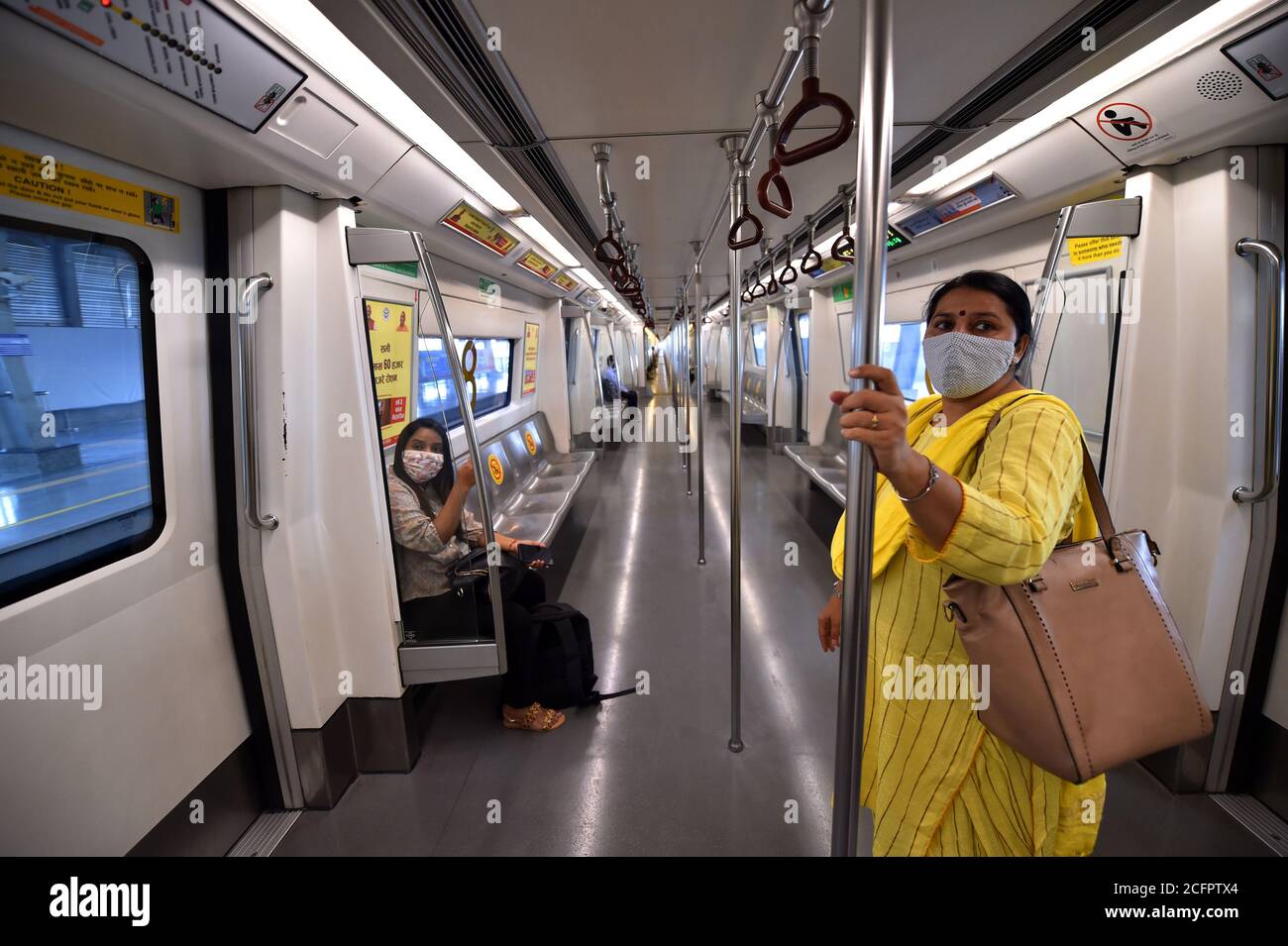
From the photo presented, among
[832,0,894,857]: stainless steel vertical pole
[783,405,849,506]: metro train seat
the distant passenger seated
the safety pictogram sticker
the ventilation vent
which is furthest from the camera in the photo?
the distant passenger seated

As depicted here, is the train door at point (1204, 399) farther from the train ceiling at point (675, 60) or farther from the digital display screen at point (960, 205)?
the train ceiling at point (675, 60)

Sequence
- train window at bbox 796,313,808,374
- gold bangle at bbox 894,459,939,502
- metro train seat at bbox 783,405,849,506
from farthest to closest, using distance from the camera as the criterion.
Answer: train window at bbox 796,313,808,374, metro train seat at bbox 783,405,849,506, gold bangle at bbox 894,459,939,502

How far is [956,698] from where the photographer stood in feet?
4.33

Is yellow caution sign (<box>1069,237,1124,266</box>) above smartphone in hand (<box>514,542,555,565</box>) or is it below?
above

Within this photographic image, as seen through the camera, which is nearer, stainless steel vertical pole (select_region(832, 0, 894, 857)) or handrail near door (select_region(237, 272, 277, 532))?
stainless steel vertical pole (select_region(832, 0, 894, 857))

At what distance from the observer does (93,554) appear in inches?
71.6

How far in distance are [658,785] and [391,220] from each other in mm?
3091

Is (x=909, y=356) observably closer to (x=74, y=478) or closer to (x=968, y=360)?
(x=968, y=360)

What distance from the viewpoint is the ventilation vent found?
175 centimetres

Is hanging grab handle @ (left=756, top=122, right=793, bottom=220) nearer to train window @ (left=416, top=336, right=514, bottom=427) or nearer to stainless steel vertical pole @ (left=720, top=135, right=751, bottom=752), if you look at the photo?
stainless steel vertical pole @ (left=720, top=135, right=751, bottom=752)

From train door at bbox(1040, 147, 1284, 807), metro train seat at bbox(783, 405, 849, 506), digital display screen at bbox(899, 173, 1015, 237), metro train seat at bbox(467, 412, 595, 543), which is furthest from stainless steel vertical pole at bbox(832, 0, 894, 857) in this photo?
metro train seat at bbox(783, 405, 849, 506)

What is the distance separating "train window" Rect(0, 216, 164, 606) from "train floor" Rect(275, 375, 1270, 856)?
4.92ft

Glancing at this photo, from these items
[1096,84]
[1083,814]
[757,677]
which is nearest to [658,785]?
[757,677]

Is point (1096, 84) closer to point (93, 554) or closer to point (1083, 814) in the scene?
point (1083, 814)
